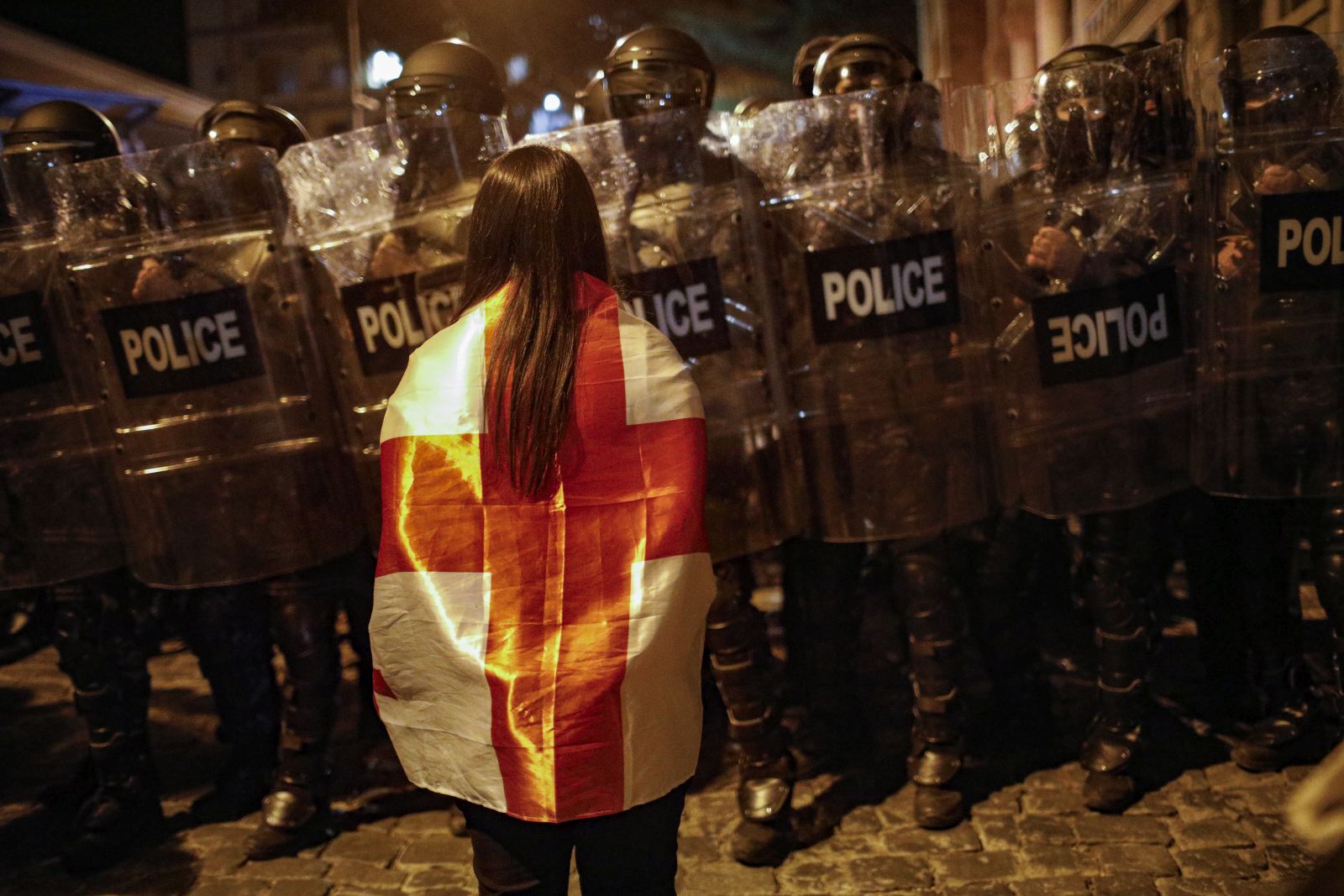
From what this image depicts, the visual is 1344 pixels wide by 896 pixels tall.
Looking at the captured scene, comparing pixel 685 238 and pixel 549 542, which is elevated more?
pixel 685 238

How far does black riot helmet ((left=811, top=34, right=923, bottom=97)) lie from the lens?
10.9 feet

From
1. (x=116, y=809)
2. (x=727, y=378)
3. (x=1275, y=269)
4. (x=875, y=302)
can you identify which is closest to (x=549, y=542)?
(x=727, y=378)

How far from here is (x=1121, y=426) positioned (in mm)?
3076

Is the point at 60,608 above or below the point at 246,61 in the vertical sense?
below

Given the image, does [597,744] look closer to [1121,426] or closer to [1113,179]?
[1121,426]

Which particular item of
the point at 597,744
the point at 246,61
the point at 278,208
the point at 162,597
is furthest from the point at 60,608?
the point at 246,61

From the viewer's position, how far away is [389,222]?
323 centimetres

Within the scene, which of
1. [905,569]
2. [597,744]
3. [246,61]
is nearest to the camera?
[597,744]

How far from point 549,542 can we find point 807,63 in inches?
112

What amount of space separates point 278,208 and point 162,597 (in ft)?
5.51

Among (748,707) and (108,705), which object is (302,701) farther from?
(748,707)

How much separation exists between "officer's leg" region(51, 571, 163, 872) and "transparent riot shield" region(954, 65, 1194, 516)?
2933 mm

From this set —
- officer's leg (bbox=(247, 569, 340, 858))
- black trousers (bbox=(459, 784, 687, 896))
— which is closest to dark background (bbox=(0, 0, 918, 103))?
officer's leg (bbox=(247, 569, 340, 858))

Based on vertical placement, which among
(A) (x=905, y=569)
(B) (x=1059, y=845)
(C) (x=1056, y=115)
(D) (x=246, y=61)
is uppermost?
(D) (x=246, y=61)
